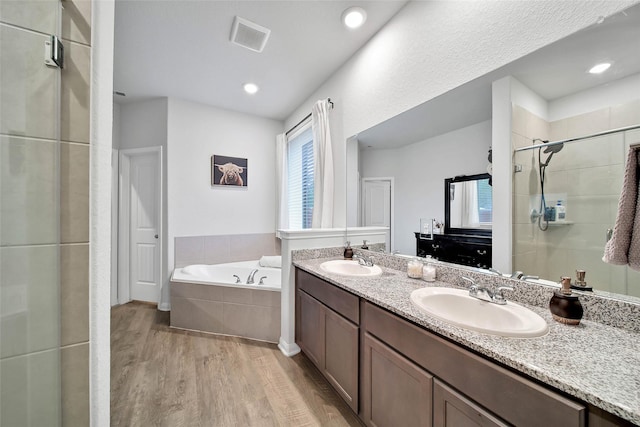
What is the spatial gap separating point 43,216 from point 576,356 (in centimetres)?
155

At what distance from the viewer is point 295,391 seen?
164 cm

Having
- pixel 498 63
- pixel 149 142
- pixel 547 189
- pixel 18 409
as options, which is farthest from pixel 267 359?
pixel 149 142

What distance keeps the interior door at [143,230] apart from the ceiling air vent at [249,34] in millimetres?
2102

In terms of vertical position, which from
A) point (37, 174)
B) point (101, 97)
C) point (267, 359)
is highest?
point (101, 97)

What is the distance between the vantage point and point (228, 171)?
340 centimetres

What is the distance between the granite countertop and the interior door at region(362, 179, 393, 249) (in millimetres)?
985

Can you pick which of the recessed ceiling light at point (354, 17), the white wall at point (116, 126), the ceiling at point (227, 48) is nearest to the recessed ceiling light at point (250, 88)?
the ceiling at point (227, 48)

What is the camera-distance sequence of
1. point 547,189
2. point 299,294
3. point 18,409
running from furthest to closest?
point 299,294 < point 547,189 < point 18,409

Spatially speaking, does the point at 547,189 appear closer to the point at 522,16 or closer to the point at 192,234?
the point at 522,16

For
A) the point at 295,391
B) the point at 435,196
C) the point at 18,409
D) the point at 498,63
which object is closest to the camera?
the point at 18,409

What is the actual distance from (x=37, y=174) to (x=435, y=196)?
1.75 metres

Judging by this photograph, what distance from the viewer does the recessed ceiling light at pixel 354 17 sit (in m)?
1.73

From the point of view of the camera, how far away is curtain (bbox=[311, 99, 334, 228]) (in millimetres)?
2432

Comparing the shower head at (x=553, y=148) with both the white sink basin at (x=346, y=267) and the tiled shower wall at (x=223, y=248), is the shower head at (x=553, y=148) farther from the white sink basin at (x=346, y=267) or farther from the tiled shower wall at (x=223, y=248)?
the tiled shower wall at (x=223, y=248)
